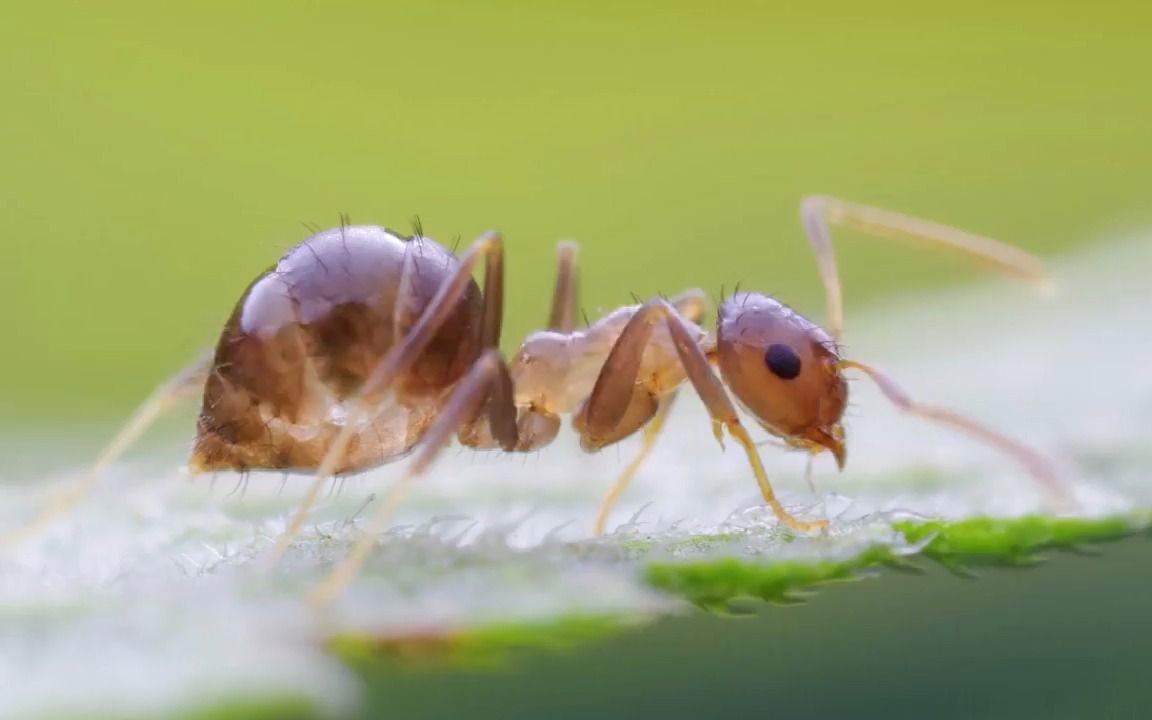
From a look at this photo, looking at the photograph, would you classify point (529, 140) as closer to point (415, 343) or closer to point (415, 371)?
point (415, 371)

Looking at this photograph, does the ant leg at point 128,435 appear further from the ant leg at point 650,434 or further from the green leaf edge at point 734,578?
the green leaf edge at point 734,578

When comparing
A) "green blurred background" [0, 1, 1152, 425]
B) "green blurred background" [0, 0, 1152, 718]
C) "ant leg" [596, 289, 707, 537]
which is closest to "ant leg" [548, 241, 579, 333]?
"ant leg" [596, 289, 707, 537]

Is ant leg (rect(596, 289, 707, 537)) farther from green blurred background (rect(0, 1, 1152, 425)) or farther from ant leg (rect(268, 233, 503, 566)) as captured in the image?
green blurred background (rect(0, 1, 1152, 425))

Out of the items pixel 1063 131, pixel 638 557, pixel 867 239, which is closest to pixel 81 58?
pixel 867 239

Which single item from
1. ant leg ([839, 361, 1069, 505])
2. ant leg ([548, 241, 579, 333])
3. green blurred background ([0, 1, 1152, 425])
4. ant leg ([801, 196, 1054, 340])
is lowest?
ant leg ([839, 361, 1069, 505])

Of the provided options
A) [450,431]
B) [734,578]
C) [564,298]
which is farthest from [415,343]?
[734,578]

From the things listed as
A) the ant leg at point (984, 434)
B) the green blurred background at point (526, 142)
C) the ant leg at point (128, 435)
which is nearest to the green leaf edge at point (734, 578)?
the ant leg at point (984, 434)
